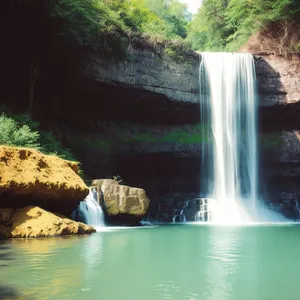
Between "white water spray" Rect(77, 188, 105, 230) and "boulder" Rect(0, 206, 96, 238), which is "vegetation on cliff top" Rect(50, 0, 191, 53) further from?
"boulder" Rect(0, 206, 96, 238)

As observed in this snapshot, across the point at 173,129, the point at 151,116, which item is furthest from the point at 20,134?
the point at 173,129

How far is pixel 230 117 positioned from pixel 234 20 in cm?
878

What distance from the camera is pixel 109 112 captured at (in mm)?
22422

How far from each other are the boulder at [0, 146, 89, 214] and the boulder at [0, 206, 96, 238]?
38 centimetres

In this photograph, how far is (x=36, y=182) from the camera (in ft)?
33.4

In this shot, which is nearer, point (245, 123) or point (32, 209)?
point (32, 209)

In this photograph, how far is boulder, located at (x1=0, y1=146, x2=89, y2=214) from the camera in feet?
32.6

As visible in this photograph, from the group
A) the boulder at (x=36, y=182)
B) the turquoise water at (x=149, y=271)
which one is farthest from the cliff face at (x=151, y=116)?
the turquoise water at (x=149, y=271)

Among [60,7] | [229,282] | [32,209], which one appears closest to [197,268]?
[229,282]

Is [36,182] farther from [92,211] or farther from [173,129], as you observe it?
[173,129]

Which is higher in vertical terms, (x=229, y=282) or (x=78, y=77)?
(x=78, y=77)

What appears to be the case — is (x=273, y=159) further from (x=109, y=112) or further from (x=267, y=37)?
(x=109, y=112)

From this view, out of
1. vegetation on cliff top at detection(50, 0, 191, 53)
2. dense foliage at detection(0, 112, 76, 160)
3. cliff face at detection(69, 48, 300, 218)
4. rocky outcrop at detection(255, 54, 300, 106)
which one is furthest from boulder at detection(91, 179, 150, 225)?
rocky outcrop at detection(255, 54, 300, 106)

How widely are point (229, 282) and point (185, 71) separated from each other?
1767 centimetres
